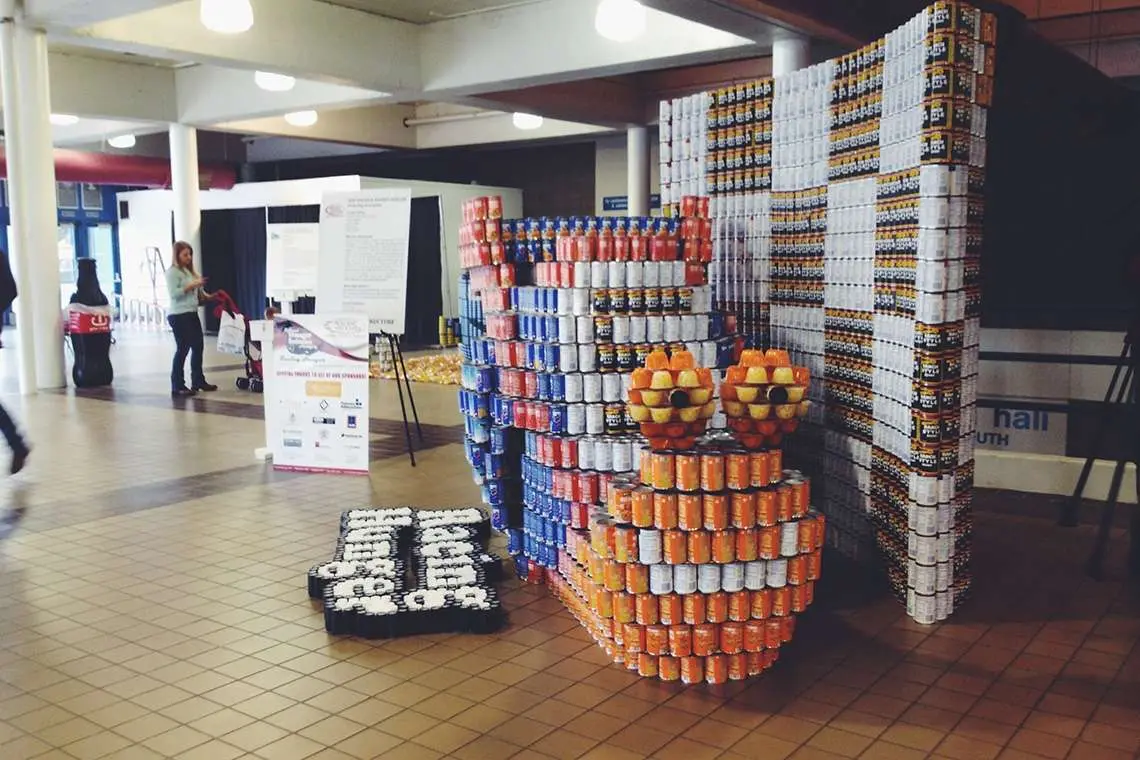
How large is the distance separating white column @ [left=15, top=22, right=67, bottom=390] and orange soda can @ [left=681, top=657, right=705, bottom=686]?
415 inches

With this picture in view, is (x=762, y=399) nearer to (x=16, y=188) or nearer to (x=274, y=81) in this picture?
(x=274, y=81)

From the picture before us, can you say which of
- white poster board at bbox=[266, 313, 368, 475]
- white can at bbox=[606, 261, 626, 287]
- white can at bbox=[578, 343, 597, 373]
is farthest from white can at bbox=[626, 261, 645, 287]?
white poster board at bbox=[266, 313, 368, 475]

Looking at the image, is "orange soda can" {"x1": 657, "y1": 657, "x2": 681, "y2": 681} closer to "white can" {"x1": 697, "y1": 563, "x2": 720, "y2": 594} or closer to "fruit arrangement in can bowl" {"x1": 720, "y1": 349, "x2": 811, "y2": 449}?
"white can" {"x1": 697, "y1": 563, "x2": 720, "y2": 594}

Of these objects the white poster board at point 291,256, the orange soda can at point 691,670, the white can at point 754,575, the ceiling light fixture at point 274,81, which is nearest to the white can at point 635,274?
the white can at point 754,575

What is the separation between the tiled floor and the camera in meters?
3.53

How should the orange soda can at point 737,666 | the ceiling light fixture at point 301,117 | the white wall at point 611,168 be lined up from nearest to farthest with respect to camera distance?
the orange soda can at point 737,666, the ceiling light fixture at point 301,117, the white wall at point 611,168

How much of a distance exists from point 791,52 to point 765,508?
6710 mm

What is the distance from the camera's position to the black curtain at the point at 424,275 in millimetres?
18766

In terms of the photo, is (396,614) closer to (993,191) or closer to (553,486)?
(553,486)

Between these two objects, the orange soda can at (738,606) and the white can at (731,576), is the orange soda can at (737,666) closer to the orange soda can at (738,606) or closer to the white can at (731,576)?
the orange soda can at (738,606)

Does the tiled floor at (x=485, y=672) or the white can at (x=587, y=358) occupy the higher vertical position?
the white can at (x=587, y=358)

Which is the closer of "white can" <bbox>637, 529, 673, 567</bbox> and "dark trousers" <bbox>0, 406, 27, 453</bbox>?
"white can" <bbox>637, 529, 673, 567</bbox>

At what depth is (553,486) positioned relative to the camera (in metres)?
4.93

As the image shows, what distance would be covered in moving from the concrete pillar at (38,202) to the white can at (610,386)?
9.47 metres
